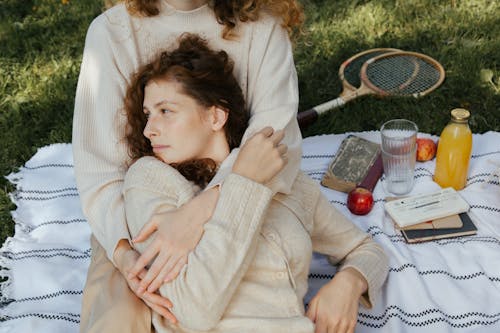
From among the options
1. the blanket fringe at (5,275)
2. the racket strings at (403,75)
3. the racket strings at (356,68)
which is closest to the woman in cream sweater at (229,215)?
the blanket fringe at (5,275)

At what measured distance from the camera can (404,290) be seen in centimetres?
232

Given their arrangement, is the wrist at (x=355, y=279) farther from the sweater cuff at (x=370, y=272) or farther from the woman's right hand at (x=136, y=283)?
the woman's right hand at (x=136, y=283)

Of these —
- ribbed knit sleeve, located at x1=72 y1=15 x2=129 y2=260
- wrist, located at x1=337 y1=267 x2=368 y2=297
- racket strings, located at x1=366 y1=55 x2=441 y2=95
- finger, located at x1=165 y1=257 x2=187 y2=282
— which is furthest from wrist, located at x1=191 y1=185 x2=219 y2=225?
racket strings, located at x1=366 y1=55 x2=441 y2=95

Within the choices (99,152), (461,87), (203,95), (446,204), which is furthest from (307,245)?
(461,87)

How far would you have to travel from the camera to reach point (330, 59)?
3.71 meters

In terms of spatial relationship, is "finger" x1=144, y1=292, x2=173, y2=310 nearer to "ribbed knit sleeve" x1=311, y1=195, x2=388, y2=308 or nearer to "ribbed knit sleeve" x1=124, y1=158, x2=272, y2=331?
"ribbed knit sleeve" x1=124, y1=158, x2=272, y2=331

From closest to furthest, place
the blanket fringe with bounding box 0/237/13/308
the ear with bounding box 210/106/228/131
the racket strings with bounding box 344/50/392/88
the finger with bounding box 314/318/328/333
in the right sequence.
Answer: the finger with bounding box 314/318/328/333 → the ear with bounding box 210/106/228/131 → the blanket fringe with bounding box 0/237/13/308 → the racket strings with bounding box 344/50/392/88

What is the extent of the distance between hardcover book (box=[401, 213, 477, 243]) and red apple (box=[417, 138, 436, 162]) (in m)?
0.45

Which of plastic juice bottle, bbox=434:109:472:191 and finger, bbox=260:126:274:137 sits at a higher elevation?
finger, bbox=260:126:274:137

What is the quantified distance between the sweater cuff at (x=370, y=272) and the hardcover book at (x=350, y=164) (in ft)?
2.31

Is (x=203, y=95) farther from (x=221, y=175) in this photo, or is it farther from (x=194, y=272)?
(x=194, y=272)

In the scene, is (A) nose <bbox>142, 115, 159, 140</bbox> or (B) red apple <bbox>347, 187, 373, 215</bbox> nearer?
(A) nose <bbox>142, 115, 159, 140</bbox>

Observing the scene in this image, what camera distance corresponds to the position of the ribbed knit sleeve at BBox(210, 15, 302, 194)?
6.89 feet

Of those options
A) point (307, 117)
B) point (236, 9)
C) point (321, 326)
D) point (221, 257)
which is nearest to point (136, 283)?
point (221, 257)
